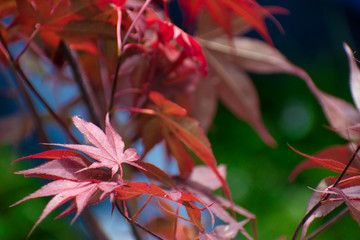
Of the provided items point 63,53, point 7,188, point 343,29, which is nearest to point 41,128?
point 63,53

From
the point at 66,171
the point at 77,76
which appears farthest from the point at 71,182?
the point at 77,76

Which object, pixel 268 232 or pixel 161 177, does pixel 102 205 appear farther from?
pixel 161 177

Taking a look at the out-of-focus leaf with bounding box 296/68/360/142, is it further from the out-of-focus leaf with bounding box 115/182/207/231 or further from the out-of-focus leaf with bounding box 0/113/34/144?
the out-of-focus leaf with bounding box 0/113/34/144

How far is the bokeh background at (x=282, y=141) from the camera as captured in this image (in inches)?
29.1

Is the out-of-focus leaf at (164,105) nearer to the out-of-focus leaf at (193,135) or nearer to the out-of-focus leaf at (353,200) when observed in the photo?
the out-of-focus leaf at (193,135)

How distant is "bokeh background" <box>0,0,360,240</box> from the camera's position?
740mm

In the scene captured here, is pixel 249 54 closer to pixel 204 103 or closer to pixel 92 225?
pixel 204 103

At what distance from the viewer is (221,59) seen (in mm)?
362

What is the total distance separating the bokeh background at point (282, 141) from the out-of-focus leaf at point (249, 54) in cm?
35

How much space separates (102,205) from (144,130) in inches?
26.7

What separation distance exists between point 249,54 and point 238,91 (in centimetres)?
4

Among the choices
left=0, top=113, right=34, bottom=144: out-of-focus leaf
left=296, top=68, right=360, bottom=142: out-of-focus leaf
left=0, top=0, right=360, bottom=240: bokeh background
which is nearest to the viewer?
left=296, top=68, right=360, bottom=142: out-of-focus leaf

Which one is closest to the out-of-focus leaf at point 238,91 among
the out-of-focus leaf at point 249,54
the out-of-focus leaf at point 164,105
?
the out-of-focus leaf at point 249,54

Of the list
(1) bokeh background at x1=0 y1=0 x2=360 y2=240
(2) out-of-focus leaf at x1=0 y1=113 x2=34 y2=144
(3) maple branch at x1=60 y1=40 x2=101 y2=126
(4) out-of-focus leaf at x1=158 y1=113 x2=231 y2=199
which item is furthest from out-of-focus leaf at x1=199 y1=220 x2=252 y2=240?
(1) bokeh background at x1=0 y1=0 x2=360 y2=240
